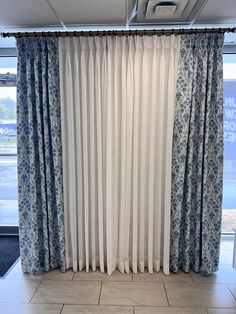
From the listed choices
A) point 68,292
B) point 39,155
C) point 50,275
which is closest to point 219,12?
point 39,155

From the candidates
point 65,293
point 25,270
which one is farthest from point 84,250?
point 25,270

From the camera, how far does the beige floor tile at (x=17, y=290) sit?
2312mm

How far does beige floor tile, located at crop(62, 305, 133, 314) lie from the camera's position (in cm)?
215

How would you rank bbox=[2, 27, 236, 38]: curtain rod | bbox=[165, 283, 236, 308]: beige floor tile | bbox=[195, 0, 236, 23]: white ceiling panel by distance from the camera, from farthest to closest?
bbox=[2, 27, 236, 38]: curtain rod, bbox=[165, 283, 236, 308]: beige floor tile, bbox=[195, 0, 236, 23]: white ceiling panel

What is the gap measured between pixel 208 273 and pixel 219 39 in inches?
89.8

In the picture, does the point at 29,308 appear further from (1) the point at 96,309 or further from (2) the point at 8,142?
(2) the point at 8,142

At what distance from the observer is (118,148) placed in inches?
102

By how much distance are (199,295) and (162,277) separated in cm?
40

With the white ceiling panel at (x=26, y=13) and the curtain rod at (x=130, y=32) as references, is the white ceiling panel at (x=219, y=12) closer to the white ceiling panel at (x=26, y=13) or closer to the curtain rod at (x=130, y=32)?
the curtain rod at (x=130, y=32)

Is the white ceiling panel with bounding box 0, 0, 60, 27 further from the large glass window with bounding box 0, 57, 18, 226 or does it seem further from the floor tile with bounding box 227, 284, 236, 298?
the floor tile with bounding box 227, 284, 236, 298

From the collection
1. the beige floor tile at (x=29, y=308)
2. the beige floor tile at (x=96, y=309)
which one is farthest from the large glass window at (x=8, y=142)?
the beige floor tile at (x=96, y=309)

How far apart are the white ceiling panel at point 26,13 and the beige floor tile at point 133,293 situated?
2.50 m

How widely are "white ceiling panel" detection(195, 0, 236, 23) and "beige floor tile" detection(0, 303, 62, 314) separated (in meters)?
2.75

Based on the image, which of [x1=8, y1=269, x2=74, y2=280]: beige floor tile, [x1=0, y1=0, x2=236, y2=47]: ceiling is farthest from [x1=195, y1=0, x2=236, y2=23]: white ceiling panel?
[x1=8, y1=269, x2=74, y2=280]: beige floor tile
